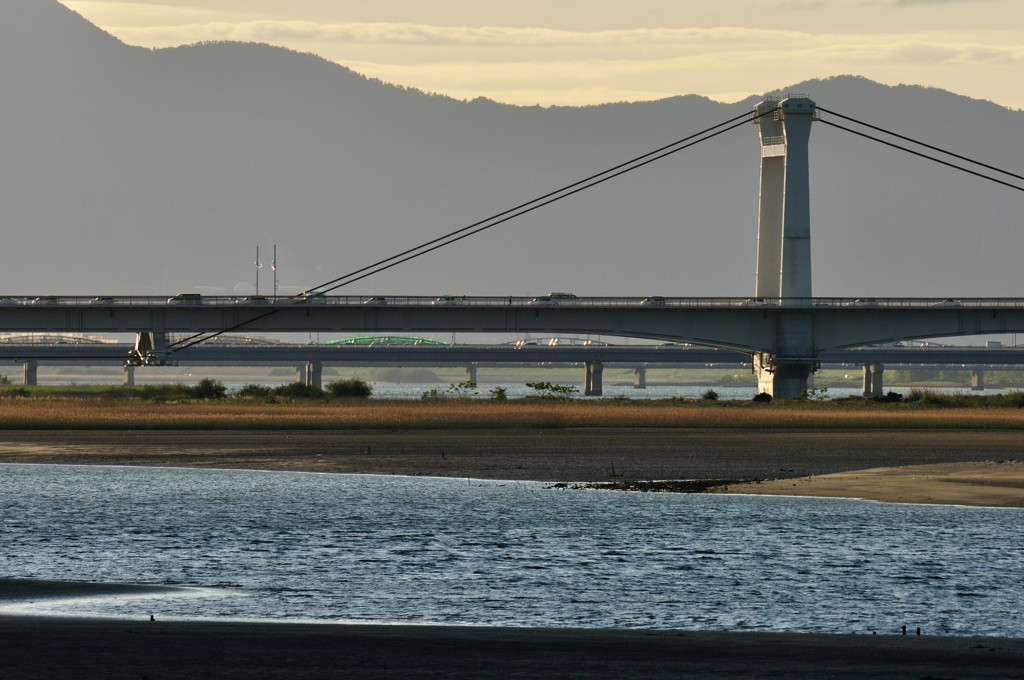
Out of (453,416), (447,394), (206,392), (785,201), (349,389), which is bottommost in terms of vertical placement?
(453,416)

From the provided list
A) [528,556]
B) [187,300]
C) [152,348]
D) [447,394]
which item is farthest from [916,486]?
[447,394]

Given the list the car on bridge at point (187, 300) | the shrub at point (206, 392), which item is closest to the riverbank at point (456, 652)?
the shrub at point (206, 392)

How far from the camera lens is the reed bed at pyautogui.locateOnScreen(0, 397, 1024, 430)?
2857 inches

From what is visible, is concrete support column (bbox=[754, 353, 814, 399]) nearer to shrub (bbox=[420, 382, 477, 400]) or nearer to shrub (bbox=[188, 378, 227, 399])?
shrub (bbox=[420, 382, 477, 400])

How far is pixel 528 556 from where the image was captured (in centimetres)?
2555

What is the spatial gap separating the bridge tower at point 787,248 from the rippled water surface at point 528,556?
8636 cm

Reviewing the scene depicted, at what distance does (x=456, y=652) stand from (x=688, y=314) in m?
107

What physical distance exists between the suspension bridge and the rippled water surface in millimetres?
80853

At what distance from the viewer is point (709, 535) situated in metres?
28.4

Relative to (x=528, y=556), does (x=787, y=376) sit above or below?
above

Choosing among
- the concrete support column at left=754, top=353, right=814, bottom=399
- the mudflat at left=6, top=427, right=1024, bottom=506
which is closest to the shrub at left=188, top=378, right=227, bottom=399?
the mudflat at left=6, top=427, right=1024, bottom=506

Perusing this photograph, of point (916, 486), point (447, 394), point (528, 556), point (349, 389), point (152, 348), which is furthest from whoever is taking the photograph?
point (447, 394)

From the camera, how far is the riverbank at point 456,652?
599 inches

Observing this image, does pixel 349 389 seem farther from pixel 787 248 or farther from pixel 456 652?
pixel 456 652
